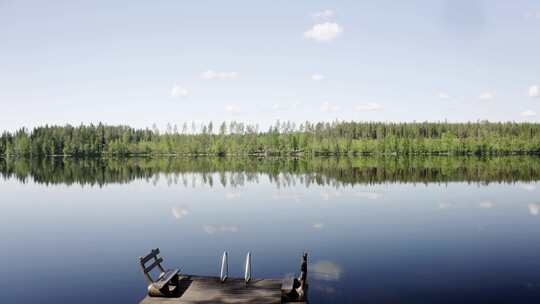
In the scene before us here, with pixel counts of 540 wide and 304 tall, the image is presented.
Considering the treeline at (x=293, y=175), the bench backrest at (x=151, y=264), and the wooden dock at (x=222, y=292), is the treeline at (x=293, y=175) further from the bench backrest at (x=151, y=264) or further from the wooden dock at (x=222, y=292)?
the bench backrest at (x=151, y=264)

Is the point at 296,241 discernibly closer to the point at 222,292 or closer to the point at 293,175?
the point at 222,292

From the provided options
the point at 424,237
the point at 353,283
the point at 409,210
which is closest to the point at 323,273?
the point at 353,283

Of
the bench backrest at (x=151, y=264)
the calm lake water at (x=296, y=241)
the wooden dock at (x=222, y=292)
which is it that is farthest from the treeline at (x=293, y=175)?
the bench backrest at (x=151, y=264)

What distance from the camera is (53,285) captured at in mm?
23906

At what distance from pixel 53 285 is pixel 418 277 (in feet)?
64.4

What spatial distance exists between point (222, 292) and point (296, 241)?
48.0ft

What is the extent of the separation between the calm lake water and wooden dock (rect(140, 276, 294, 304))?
233 centimetres

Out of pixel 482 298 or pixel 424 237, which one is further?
pixel 424 237

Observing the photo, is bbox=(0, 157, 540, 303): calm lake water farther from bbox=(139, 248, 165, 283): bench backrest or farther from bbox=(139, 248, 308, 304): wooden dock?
bbox=(139, 248, 308, 304): wooden dock

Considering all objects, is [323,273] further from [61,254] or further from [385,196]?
[385,196]

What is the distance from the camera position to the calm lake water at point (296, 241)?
22812 mm

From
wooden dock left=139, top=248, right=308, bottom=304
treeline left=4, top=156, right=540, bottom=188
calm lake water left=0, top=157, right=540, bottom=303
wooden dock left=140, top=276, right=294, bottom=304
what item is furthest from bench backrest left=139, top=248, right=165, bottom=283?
treeline left=4, top=156, right=540, bottom=188

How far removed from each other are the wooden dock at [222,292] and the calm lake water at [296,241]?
91.6 inches

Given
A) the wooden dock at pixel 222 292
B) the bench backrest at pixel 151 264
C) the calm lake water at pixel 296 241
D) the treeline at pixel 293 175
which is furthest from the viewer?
the treeline at pixel 293 175
